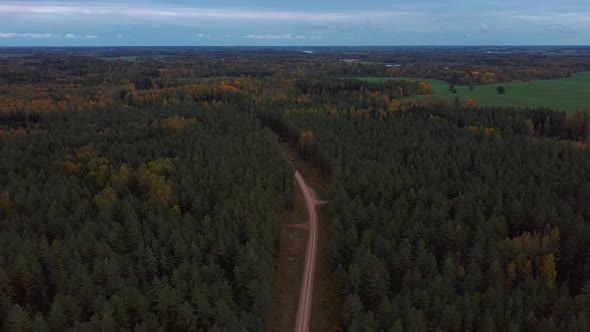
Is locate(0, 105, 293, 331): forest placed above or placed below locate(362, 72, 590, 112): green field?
below

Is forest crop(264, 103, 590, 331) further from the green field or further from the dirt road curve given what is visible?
the green field

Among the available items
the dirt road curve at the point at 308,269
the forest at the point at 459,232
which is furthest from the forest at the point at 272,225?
the dirt road curve at the point at 308,269

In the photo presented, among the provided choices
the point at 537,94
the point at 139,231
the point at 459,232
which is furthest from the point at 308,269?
the point at 537,94

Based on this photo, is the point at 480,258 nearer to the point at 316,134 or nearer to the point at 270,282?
the point at 270,282

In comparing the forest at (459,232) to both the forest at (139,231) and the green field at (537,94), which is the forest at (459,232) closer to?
the forest at (139,231)

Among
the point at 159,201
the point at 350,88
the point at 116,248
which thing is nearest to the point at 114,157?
the point at 159,201

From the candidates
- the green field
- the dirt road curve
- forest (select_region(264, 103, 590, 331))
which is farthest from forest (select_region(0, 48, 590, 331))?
the green field
